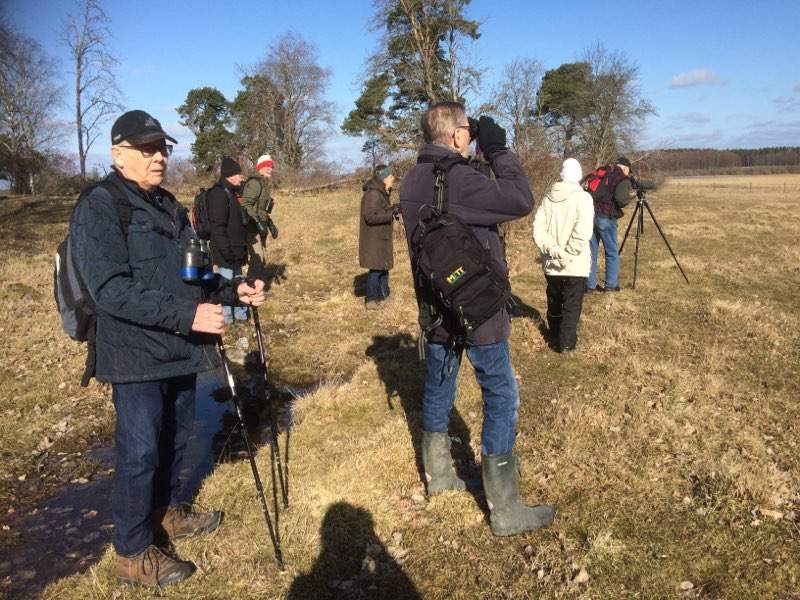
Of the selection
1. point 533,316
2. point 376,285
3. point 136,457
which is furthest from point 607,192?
point 136,457

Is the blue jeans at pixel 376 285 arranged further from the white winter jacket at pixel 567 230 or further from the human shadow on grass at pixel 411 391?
the white winter jacket at pixel 567 230

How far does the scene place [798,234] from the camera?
15445mm

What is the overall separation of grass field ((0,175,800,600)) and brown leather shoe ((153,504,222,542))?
0.27 ft

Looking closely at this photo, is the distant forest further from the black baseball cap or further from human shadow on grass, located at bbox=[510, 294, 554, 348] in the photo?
the black baseball cap

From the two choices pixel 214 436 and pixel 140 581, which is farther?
pixel 214 436

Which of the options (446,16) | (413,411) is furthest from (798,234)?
(413,411)

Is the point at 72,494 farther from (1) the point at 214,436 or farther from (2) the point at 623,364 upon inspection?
(2) the point at 623,364

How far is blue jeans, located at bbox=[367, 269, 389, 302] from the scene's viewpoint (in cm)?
862

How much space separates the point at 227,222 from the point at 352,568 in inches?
209

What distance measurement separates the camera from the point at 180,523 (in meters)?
3.38

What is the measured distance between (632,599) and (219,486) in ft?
9.11

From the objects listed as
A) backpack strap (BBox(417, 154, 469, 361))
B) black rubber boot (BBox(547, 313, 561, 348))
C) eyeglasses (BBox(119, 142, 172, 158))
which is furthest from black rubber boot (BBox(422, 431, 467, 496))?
black rubber boot (BBox(547, 313, 561, 348))

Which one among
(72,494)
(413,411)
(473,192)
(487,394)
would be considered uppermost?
(473,192)

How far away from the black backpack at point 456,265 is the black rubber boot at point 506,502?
77 centimetres
